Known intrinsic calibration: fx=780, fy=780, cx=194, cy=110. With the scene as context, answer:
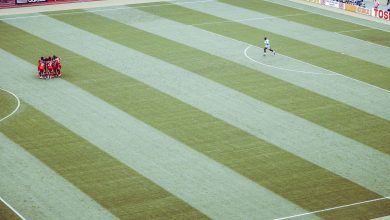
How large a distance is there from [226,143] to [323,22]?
2949 cm

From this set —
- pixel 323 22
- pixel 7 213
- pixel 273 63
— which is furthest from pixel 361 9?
pixel 7 213

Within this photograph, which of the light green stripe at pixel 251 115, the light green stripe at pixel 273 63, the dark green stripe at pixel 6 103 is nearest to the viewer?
the light green stripe at pixel 251 115

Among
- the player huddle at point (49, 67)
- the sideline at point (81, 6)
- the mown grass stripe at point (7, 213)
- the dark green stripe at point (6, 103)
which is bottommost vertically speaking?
the sideline at point (81, 6)

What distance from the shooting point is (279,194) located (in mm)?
31688

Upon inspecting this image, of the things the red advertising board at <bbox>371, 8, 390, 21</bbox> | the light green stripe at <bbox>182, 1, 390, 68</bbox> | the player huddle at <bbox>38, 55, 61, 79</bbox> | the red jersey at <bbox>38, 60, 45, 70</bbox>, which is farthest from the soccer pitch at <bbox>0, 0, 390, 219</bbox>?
the red advertising board at <bbox>371, 8, 390, 21</bbox>

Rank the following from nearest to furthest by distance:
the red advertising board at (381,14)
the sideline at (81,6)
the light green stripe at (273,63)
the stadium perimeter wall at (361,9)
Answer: the light green stripe at (273,63) → the sideline at (81,6) → the red advertising board at (381,14) → the stadium perimeter wall at (361,9)

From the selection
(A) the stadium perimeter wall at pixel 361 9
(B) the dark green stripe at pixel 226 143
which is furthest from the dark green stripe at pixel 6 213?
(A) the stadium perimeter wall at pixel 361 9

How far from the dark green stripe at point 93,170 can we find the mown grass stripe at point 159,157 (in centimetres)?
54

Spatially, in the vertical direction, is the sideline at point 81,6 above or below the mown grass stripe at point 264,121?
below

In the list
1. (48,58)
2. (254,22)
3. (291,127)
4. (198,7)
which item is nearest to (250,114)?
(291,127)

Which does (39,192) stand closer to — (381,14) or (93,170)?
(93,170)

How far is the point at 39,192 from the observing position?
1240 inches

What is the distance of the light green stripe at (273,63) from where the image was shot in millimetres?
44250

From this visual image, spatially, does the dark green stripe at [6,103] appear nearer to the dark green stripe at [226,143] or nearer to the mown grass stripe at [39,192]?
the dark green stripe at [226,143]
